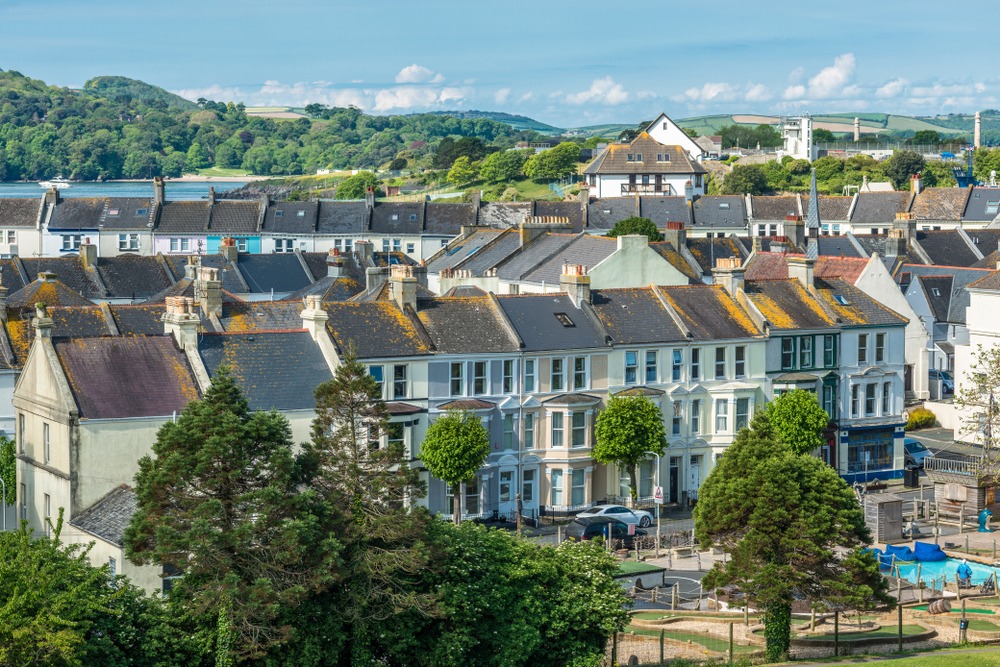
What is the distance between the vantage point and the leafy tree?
627 ft

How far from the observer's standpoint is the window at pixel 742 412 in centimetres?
6594

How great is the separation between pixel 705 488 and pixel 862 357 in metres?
26.7

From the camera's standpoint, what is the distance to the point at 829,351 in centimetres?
6862

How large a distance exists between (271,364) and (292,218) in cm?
7808

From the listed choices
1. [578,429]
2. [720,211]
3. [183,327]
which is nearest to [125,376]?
[183,327]

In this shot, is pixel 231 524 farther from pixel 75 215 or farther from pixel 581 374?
pixel 75 215

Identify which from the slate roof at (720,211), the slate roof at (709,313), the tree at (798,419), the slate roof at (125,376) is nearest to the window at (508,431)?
the slate roof at (709,313)

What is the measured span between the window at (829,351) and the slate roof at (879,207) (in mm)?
82276

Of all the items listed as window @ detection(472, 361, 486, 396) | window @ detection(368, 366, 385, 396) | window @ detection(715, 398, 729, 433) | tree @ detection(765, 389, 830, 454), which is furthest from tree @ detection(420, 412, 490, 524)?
tree @ detection(765, 389, 830, 454)

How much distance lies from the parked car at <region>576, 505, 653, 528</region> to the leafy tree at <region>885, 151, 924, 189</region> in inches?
5450

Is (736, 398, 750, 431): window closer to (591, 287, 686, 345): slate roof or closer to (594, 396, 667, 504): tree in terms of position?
(591, 287, 686, 345): slate roof

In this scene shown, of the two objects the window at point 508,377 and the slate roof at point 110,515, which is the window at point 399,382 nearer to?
the window at point 508,377

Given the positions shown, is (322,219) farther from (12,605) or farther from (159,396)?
(12,605)

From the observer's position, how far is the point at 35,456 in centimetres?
5019
